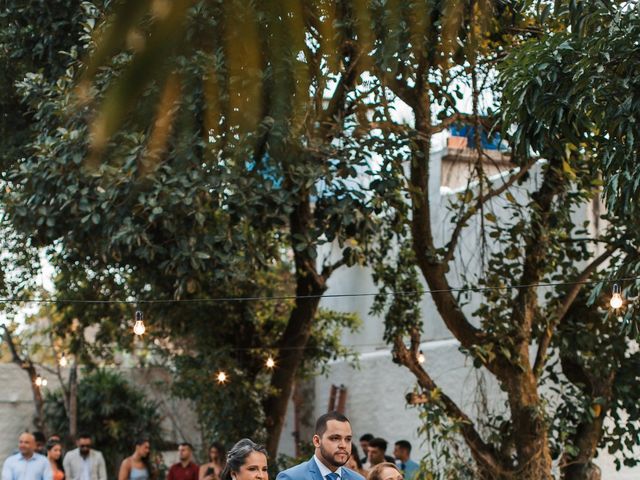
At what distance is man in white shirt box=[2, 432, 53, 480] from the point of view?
36.8 feet

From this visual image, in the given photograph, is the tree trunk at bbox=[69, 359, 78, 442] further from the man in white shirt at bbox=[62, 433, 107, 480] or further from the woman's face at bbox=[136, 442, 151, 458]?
the woman's face at bbox=[136, 442, 151, 458]

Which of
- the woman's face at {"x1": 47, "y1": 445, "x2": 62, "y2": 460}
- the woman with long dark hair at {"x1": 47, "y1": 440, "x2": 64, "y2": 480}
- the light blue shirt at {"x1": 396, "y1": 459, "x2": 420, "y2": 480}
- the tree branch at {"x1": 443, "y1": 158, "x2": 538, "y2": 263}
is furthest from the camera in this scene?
the woman's face at {"x1": 47, "y1": 445, "x2": 62, "y2": 460}

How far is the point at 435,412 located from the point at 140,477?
4.12m

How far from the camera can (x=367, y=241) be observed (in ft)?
34.0

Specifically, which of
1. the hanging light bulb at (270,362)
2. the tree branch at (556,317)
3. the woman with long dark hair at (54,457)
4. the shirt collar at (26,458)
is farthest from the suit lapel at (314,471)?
the hanging light bulb at (270,362)

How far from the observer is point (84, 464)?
12.9 meters

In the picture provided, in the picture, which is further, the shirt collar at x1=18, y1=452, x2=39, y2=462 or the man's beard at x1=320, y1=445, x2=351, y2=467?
the shirt collar at x1=18, y1=452, x2=39, y2=462

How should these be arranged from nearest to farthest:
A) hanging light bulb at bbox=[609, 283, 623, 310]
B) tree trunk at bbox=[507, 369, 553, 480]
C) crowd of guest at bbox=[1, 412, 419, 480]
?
1. hanging light bulb at bbox=[609, 283, 623, 310]
2. crowd of guest at bbox=[1, 412, 419, 480]
3. tree trunk at bbox=[507, 369, 553, 480]

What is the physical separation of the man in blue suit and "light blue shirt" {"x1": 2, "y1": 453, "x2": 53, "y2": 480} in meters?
6.73

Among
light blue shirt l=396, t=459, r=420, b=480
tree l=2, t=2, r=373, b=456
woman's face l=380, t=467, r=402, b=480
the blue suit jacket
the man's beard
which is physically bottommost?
light blue shirt l=396, t=459, r=420, b=480

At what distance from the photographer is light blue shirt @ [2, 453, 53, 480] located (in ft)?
36.8

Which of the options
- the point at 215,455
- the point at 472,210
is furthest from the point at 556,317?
the point at 215,455

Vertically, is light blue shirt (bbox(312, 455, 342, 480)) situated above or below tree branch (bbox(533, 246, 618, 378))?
below

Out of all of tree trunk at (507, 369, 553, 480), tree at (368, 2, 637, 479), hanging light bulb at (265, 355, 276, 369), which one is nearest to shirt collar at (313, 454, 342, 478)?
tree at (368, 2, 637, 479)
